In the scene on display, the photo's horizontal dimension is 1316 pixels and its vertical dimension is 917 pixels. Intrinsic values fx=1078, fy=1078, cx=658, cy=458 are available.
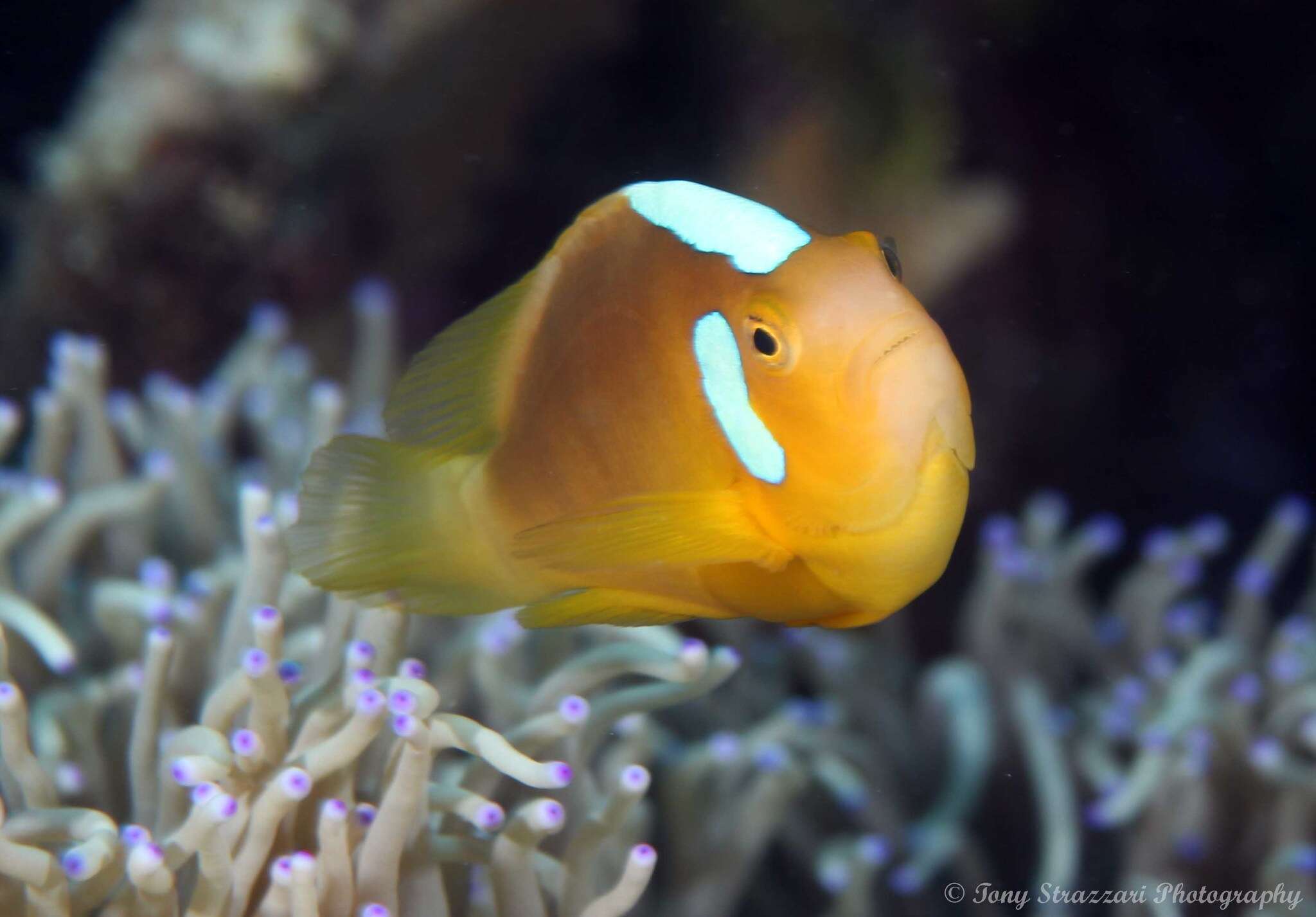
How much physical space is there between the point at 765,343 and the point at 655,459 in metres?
0.15

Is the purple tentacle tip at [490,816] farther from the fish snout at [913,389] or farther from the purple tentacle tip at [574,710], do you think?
the fish snout at [913,389]

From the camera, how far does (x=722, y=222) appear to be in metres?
0.92

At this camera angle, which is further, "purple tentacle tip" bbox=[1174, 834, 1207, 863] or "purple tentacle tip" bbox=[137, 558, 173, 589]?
"purple tentacle tip" bbox=[1174, 834, 1207, 863]

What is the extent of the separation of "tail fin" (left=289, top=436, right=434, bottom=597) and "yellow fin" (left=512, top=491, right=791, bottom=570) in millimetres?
237

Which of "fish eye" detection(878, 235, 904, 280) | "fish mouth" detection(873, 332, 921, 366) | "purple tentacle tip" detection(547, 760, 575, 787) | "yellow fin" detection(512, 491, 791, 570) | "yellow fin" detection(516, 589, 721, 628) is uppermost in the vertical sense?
"fish eye" detection(878, 235, 904, 280)

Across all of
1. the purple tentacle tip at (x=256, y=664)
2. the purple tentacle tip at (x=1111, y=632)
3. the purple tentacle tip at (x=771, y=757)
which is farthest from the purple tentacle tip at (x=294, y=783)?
the purple tentacle tip at (x=1111, y=632)

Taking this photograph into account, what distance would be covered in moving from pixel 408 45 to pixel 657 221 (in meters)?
1.89

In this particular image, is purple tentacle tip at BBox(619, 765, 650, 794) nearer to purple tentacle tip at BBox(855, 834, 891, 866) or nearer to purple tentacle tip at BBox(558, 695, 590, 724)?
purple tentacle tip at BBox(558, 695, 590, 724)

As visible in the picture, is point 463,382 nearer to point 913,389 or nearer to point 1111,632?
point 913,389

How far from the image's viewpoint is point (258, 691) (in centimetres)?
111

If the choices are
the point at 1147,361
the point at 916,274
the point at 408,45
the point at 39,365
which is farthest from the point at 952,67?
the point at 39,365

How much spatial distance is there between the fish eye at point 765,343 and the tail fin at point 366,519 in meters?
0.39

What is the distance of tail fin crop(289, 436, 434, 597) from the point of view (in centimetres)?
108

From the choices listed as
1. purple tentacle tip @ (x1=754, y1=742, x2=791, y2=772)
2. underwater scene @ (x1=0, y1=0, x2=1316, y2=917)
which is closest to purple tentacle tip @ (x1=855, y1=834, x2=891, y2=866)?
underwater scene @ (x1=0, y1=0, x2=1316, y2=917)
